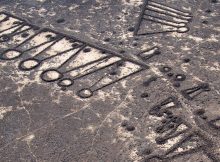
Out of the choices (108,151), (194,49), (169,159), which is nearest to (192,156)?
(169,159)

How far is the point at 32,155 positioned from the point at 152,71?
2.15 m

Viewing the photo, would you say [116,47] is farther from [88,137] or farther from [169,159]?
[169,159]

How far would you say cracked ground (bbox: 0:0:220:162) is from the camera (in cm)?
498

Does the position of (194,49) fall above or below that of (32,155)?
above

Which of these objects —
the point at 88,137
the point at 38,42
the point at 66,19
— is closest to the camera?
the point at 88,137

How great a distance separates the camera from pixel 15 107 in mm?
5680

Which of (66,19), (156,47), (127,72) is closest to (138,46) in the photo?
(156,47)

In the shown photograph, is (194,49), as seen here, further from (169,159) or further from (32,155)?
(32,155)

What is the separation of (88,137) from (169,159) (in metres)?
1.02

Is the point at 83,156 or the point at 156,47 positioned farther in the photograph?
the point at 156,47

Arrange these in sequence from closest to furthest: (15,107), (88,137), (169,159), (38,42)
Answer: (169,159) → (88,137) → (15,107) → (38,42)

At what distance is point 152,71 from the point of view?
6051mm

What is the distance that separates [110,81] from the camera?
5.94 meters

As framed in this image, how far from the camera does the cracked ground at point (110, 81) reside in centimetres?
498
